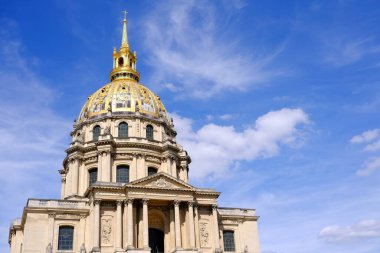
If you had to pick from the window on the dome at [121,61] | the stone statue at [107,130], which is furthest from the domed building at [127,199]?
the window on the dome at [121,61]

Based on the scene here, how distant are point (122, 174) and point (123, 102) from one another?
10.1 m

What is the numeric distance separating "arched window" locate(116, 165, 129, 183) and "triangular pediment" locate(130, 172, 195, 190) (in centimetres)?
953

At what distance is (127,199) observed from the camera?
151 ft

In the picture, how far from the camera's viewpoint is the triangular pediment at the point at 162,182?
155 feet

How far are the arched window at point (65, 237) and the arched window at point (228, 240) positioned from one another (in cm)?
1601

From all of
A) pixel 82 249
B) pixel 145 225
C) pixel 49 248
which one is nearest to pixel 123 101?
pixel 145 225

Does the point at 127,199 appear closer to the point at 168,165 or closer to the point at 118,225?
the point at 118,225

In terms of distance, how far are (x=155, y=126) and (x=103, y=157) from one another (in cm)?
860

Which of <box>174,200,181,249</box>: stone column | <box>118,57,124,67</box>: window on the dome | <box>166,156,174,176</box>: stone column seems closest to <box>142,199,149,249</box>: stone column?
<box>174,200,181,249</box>: stone column

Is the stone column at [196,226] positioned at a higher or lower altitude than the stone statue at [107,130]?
lower

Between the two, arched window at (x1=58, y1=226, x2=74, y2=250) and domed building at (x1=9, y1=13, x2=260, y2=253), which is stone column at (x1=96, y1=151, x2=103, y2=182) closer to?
domed building at (x1=9, y1=13, x2=260, y2=253)

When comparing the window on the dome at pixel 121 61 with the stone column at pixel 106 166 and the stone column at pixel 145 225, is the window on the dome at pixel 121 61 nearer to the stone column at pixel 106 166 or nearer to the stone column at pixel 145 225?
the stone column at pixel 106 166

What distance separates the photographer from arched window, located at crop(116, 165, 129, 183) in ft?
186

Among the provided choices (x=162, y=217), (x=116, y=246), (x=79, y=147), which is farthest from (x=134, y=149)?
(x=116, y=246)
